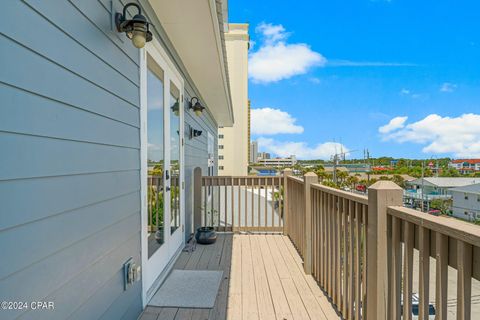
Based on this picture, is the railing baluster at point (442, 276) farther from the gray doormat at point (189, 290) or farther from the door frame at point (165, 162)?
the door frame at point (165, 162)

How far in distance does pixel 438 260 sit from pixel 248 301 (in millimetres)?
1749

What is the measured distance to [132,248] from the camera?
213cm

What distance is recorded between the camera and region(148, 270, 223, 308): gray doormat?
96.9 inches

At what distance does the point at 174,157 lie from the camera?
11.9ft

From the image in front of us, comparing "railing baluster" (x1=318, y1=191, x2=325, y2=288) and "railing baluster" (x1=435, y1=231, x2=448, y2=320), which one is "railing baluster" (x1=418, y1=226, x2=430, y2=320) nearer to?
"railing baluster" (x1=435, y1=231, x2=448, y2=320)

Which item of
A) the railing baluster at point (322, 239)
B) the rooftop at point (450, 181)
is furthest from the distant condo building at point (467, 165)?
the railing baluster at point (322, 239)

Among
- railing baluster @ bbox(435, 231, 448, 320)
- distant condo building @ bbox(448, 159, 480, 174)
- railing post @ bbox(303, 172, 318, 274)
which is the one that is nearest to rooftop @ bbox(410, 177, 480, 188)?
Result: distant condo building @ bbox(448, 159, 480, 174)

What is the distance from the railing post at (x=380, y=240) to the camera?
158 cm

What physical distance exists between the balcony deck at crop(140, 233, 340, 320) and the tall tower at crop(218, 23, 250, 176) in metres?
19.3

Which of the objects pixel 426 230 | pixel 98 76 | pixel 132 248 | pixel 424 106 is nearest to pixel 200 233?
pixel 132 248

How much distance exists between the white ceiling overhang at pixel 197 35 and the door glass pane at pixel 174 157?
1.67ft

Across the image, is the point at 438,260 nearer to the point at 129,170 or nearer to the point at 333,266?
the point at 333,266

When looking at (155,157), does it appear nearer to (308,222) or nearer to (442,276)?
(308,222)

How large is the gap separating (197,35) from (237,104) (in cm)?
2107
